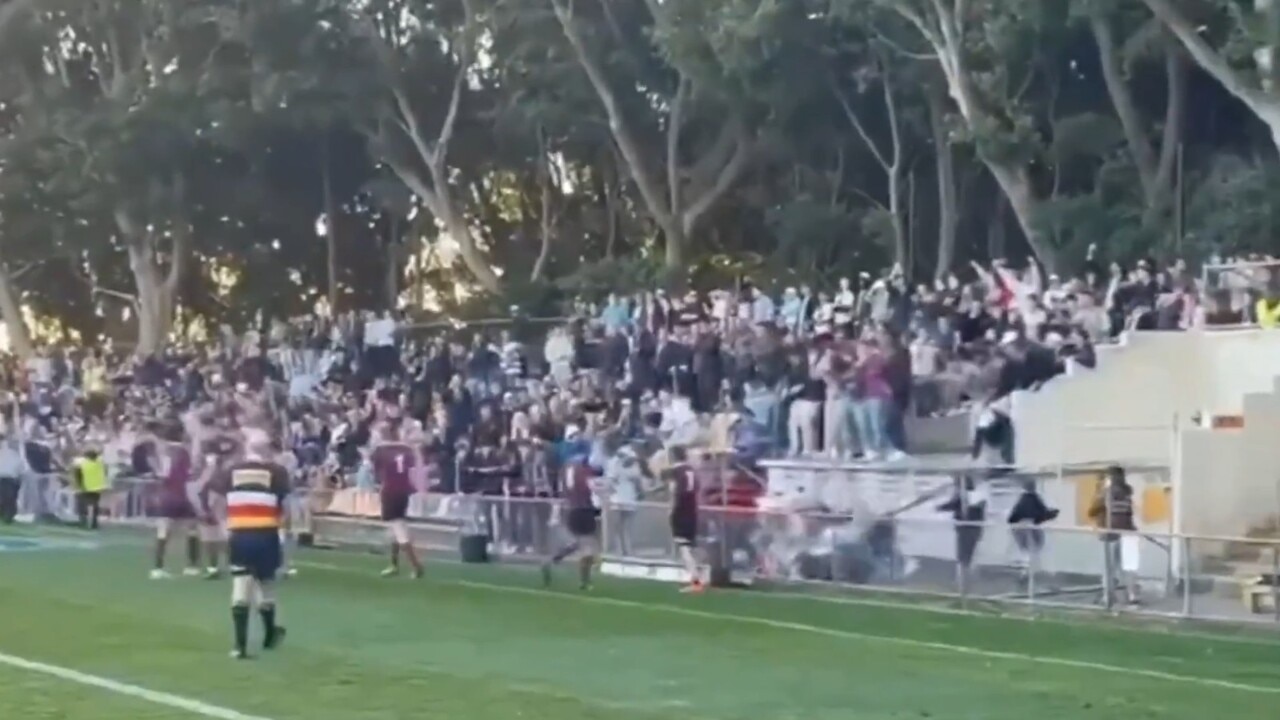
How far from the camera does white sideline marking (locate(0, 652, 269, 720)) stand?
50.7ft

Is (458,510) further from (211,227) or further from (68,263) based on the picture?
(68,263)

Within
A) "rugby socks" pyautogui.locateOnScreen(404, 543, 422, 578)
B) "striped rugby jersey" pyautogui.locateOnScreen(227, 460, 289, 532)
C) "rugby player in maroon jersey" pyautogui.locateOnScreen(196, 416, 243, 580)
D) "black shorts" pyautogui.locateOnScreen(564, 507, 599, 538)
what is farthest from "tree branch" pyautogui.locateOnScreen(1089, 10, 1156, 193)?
"striped rugby jersey" pyautogui.locateOnScreen(227, 460, 289, 532)

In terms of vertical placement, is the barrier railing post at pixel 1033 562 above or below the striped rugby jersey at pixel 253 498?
below

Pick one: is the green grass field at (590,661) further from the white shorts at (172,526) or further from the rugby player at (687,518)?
the white shorts at (172,526)

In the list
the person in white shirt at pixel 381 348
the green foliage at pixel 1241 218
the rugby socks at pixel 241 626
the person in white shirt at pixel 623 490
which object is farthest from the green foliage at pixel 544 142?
the rugby socks at pixel 241 626

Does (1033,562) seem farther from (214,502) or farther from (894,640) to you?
(214,502)

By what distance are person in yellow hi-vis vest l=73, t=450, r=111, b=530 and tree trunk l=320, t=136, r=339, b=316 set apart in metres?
19.2

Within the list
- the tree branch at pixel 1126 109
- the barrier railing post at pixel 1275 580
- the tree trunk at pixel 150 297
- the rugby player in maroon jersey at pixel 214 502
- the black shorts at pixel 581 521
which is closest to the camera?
the barrier railing post at pixel 1275 580

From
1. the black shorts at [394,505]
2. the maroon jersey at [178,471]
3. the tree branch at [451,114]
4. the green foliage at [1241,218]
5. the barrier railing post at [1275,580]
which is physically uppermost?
the tree branch at [451,114]

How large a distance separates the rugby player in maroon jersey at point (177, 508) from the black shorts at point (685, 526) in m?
6.16

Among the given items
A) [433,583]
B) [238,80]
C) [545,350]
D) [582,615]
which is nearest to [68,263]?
[238,80]

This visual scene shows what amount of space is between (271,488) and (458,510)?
1281cm

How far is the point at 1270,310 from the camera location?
30.1m

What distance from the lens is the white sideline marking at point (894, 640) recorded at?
57.4 feet
